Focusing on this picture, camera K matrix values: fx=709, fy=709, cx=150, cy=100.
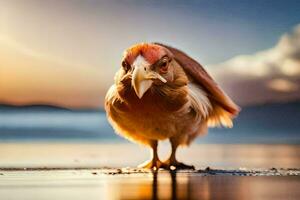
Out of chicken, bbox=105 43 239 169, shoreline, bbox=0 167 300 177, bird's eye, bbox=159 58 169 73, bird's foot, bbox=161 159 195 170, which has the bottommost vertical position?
shoreline, bbox=0 167 300 177

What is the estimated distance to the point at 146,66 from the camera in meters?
2.32

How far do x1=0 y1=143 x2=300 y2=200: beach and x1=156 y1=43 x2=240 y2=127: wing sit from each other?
0.58 ft

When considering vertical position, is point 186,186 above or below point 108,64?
below

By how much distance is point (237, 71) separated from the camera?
10.1ft

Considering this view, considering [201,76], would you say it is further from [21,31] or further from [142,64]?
[21,31]

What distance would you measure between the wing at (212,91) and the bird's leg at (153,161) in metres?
0.23

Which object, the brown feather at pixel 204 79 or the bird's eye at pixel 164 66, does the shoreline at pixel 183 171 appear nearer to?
the brown feather at pixel 204 79

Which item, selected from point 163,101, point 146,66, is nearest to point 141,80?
point 146,66

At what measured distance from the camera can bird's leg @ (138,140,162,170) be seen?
105 inches

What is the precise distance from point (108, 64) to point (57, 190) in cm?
94

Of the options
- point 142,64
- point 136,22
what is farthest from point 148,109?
point 136,22

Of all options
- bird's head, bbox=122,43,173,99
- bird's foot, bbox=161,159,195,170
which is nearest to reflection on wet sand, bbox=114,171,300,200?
bird's foot, bbox=161,159,195,170

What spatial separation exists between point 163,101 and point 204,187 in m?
0.38

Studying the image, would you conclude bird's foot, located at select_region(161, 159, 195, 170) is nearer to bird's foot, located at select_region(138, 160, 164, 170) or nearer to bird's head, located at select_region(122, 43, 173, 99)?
bird's foot, located at select_region(138, 160, 164, 170)
